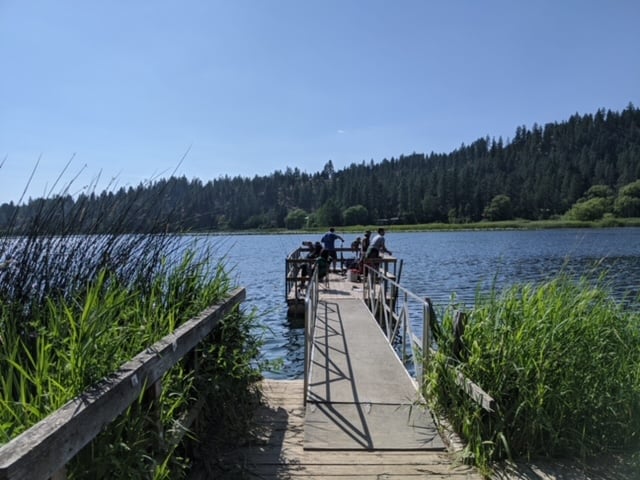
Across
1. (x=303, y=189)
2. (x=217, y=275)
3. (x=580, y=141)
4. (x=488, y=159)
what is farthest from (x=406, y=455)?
(x=580, y=141)

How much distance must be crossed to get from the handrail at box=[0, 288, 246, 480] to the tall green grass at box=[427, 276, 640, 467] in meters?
2.47

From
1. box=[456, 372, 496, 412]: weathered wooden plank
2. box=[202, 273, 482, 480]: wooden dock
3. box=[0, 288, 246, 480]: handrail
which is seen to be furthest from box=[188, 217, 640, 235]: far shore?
box=[0, 288, 246, 480]: handrail

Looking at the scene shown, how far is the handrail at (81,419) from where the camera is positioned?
134 centimetres

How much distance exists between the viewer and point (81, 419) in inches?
65.9

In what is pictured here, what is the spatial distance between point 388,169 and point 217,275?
18480cm

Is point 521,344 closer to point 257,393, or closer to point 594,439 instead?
point 594,439

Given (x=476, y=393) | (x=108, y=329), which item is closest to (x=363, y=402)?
(x=476, y=393)

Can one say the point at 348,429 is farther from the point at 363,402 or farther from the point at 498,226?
the point at 498,226

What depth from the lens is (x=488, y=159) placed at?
17112cm

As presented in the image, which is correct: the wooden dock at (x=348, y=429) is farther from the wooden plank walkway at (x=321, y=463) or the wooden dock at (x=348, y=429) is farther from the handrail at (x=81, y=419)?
the handrail at (x=81, y=419)

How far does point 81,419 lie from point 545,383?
3.42m

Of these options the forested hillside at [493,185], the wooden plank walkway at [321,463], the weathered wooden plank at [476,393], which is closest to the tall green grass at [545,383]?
the weathered wooden plank at [476,393]

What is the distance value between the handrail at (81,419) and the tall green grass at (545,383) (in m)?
2.47

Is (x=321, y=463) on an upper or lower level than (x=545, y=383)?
lower
